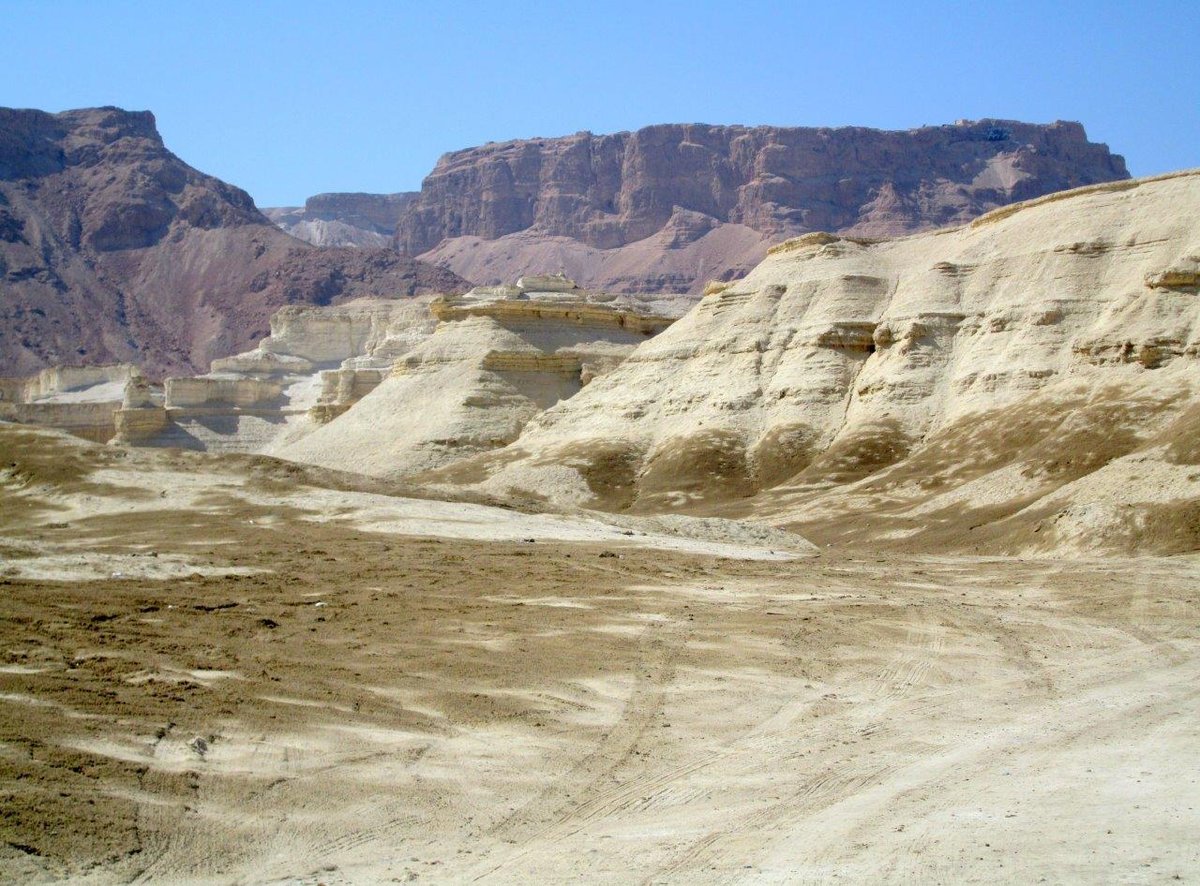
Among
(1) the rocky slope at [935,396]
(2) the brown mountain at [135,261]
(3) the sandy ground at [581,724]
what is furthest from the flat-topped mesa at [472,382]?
(2) the brown mountain at [135,261]

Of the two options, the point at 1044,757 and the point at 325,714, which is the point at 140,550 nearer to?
the point at 325,714

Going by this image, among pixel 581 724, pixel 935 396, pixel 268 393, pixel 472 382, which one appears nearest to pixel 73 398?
pixel 268 393

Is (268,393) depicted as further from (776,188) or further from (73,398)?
(776,188)

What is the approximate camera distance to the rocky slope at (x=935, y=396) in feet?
109

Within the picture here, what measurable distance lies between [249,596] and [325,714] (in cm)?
644

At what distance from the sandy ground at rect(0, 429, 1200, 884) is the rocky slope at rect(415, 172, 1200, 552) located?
10.3 m

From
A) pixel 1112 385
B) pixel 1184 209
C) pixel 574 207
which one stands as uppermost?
pixel 574 207

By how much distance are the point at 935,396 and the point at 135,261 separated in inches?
5247

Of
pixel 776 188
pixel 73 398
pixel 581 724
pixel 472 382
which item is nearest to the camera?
pixel 581 724

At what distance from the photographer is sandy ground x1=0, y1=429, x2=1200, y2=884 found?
8.91 m

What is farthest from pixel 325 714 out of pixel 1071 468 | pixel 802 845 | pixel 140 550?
A: pixel 1071 468

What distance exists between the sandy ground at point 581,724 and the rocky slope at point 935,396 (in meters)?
10.3

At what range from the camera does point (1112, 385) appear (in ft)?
127

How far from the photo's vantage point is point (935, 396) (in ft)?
146
